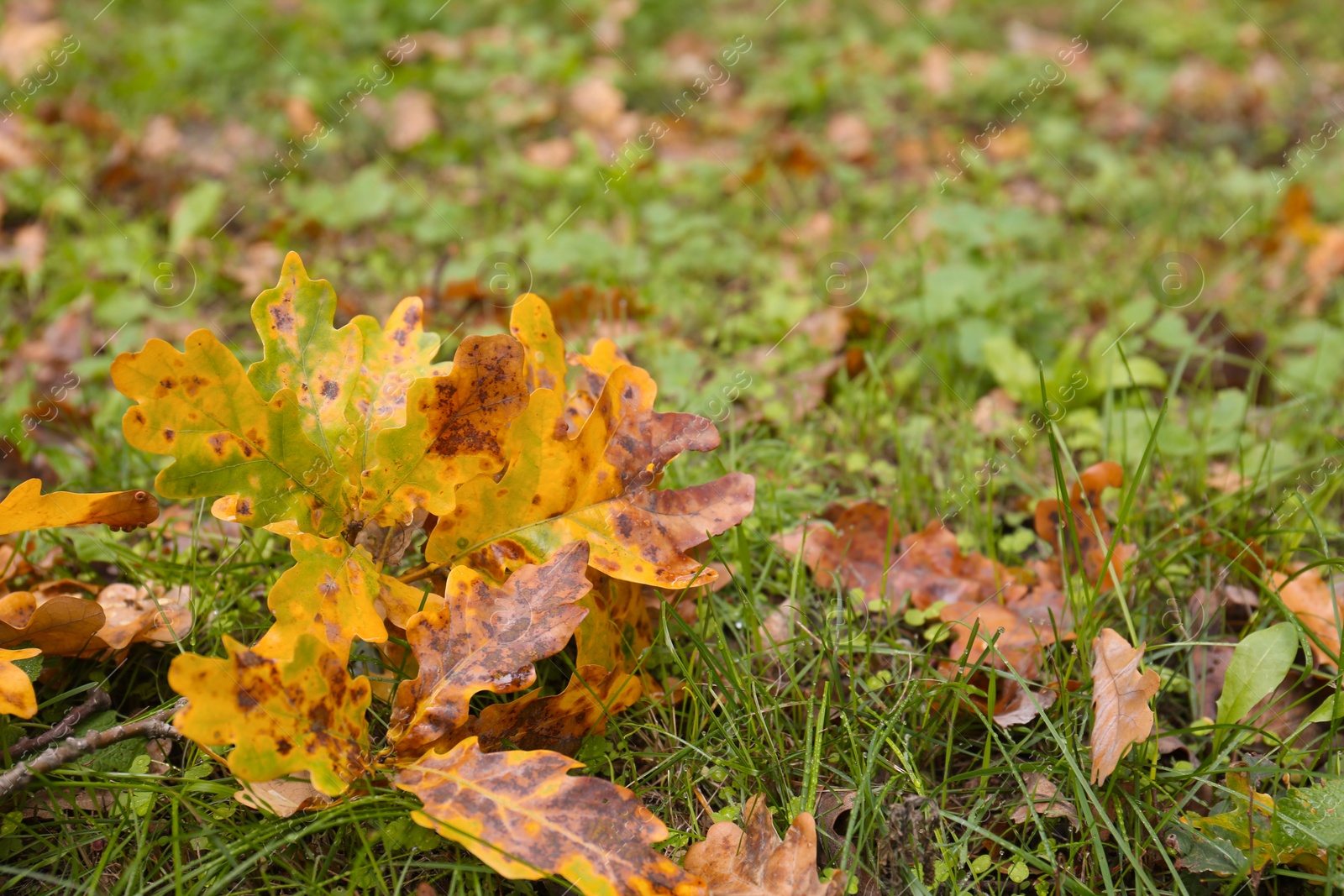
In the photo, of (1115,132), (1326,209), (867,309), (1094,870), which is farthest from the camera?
(1115,132)

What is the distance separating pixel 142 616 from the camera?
1470 mm

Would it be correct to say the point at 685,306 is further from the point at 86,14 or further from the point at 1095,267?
the point at 86,14

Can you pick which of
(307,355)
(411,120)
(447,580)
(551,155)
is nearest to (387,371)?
(307,355)

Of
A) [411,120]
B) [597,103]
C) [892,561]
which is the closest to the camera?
[892,561]

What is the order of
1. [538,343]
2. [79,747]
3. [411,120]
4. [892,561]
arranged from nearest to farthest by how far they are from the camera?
[79,747]
[538,343]
[892,561]
[411,120]

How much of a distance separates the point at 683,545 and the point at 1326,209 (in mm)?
3130

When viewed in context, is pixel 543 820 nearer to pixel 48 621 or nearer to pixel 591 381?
pixel 591 381

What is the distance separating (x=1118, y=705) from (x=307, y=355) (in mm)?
1332

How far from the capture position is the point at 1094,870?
1.30 m

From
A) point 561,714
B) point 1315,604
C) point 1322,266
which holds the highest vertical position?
point 561,714

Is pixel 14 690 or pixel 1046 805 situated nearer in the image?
pixel 14 690

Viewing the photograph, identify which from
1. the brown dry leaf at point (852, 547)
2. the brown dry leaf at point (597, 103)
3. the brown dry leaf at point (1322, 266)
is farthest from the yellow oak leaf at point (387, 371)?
the brown dry leaf at point (1322, 266)

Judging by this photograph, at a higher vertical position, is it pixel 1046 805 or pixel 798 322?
pixel 798 322

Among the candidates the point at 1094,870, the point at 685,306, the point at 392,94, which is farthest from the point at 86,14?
the point at 1094,870
